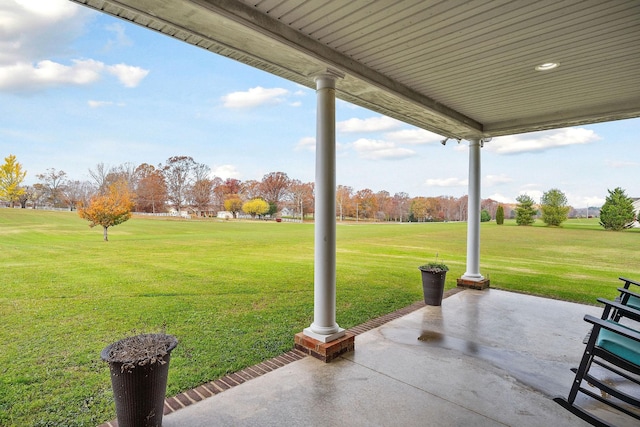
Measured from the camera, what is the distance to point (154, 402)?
5.65ft

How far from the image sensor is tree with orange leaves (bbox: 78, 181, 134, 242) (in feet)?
38.7

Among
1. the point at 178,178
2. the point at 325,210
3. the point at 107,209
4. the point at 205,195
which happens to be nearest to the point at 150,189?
the point at 178,178

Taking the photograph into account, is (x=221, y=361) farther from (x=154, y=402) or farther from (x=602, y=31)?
(x=602, y=31)

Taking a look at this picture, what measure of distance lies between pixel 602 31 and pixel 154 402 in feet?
12.6

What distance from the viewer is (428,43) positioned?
7.88ft

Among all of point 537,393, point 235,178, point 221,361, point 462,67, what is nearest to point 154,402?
point 221,361

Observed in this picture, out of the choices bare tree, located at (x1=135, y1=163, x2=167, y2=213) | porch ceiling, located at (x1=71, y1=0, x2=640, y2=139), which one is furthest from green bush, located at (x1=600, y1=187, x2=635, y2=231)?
bare tree, located at (x1=135, y1=163, x2=167, y2=213)

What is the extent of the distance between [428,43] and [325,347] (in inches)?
106

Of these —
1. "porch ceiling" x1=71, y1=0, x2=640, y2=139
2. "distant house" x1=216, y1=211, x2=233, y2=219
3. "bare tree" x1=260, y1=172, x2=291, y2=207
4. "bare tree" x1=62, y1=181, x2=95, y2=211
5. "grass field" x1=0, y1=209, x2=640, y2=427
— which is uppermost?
"bare tree" x1=260, y1=172, x2=291, y2=207

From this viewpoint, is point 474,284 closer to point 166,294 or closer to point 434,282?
point 434,282

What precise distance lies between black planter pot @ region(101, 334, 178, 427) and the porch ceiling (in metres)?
2.00

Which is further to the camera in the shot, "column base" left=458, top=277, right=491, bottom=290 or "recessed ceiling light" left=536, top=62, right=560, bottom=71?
"column base" left=458, top=277, right=491, bottom=290

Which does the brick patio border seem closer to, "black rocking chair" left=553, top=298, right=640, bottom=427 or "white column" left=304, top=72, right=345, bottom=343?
"white column" left=304, top=72, right=345, bottom=343

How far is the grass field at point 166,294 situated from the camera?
2494mm
